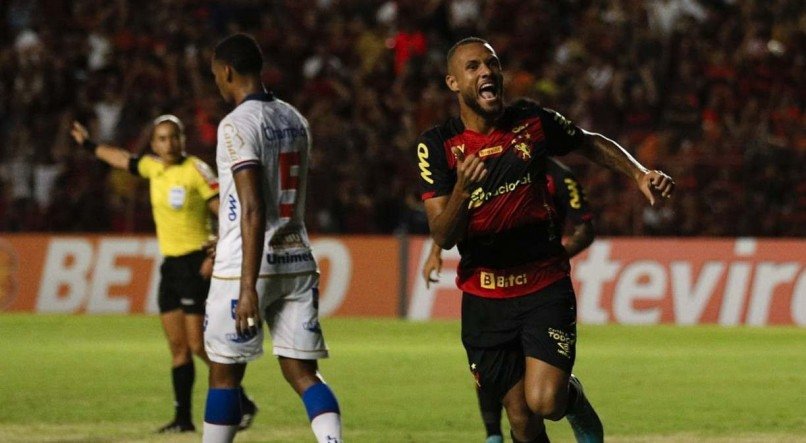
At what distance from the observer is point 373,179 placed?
2178 centimetres

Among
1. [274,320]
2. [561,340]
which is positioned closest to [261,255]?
[274,320]

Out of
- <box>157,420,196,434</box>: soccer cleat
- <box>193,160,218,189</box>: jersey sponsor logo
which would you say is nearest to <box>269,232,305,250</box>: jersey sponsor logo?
<box>157,420,196,434</box>: soccer cleat

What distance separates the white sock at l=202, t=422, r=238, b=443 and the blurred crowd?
550 inches

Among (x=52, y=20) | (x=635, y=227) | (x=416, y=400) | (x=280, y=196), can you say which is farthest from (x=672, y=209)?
(x=280, y=196)

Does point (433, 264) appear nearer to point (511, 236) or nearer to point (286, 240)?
point (286, 240)

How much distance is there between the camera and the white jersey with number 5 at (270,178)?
24.2ft

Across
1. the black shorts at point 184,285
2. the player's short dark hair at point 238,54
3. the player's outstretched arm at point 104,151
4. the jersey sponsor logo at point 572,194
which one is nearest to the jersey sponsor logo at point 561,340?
the player's short dark hair at point 238,54

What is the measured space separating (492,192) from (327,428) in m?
1.37

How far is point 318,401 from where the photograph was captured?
291 inches

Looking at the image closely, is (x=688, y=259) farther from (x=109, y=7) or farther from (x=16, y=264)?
(x=109, y=7)

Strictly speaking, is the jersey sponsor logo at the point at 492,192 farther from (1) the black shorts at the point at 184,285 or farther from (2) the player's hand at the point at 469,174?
(1) the black shorts at the point at 184,285

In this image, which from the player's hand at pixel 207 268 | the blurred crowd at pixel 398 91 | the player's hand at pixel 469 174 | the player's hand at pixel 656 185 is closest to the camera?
the player's hand at pixel 469 174

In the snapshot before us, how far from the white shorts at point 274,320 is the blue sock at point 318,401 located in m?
0.17

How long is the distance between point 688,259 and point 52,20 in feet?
39.6
